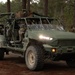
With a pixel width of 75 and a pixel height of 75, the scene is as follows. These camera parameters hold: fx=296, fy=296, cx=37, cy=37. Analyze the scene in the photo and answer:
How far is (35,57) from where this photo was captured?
34.7 ft

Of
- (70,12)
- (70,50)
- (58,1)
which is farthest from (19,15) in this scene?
(58,1)

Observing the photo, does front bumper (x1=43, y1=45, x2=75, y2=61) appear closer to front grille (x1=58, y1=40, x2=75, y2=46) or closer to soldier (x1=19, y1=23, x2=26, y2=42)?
front grille (x1=58, y1=40, x2=75, y2=46)

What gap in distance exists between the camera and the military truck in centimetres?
1039

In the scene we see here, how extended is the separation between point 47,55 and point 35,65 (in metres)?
0.56

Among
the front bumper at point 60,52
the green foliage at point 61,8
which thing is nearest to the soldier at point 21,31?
the front bumper at point 60,52

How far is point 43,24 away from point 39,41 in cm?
166

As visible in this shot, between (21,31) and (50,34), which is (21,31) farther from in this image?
(50,34)

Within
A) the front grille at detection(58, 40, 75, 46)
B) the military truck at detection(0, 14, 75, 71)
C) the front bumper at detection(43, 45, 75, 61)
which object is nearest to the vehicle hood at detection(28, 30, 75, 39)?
the military truck at detection(0, 14, 75, 71)

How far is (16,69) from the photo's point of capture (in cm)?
1095

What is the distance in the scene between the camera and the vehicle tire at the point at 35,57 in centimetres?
1048

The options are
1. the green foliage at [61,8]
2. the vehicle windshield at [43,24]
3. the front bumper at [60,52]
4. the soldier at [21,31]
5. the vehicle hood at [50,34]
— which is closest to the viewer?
the front bumper at [60,52]

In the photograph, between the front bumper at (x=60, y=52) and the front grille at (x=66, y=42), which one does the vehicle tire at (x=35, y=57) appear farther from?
the front grille at (x=66, y=42)

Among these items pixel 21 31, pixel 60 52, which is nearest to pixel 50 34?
pixel 60 52

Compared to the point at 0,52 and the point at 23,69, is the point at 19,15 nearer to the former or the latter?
the point at 0,52
